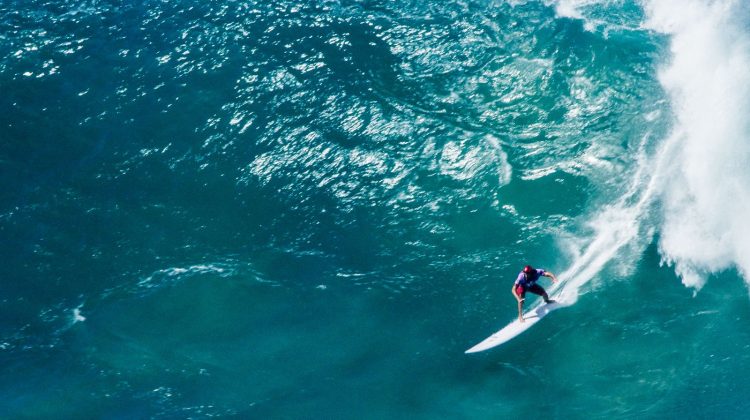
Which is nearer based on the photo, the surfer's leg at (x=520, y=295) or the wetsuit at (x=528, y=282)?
the wetsuit at (x=528, y=282)

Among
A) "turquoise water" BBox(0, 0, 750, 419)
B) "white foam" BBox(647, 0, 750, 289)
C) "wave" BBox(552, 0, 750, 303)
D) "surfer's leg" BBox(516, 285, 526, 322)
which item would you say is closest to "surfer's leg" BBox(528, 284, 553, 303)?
"surfer's leg" BBox(516, 285, 526, 322)

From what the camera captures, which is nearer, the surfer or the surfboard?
the surfer

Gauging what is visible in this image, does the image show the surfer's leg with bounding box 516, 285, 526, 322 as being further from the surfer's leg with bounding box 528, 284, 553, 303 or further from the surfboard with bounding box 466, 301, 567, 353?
the surfboard with bounding box 466, 301, 567, 353

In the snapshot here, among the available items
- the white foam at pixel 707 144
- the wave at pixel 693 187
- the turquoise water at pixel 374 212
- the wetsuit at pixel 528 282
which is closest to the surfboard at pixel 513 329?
the turquoise water at pixel 374 212

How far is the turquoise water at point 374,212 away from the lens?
24375 millimetres

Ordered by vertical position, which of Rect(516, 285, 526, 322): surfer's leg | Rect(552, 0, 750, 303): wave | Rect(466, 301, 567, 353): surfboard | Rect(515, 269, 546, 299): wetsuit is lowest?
Rect(466, 301, 567, 353): surfboard

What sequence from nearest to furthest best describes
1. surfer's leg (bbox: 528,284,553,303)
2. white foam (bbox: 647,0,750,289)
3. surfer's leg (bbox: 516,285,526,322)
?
surfer's leg (bbox: 516,285,526,322)
surfer's leg (bbox: 528,284,553,303)
white foam (bbox: 647,0,750,289)

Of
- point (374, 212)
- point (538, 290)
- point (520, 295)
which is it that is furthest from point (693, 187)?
point (374, 212)

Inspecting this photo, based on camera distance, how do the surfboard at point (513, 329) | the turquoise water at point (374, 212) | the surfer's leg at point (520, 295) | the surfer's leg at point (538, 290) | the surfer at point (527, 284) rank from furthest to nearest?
the turquoise water at point (374, 212) → the surfboard at point (513, 329) → the surfer's leg at point (538, 290) → the surfer's leg at point (520, 295) → the surfer at point (527, 284)

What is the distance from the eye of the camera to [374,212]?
88.8 feet

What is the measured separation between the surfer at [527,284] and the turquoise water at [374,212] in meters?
1.59

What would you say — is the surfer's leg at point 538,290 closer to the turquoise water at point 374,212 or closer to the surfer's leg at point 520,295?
the surfer's leg at point 520,295

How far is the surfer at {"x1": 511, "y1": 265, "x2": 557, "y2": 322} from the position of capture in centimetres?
2253

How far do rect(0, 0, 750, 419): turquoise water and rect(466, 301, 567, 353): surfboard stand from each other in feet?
1.42
